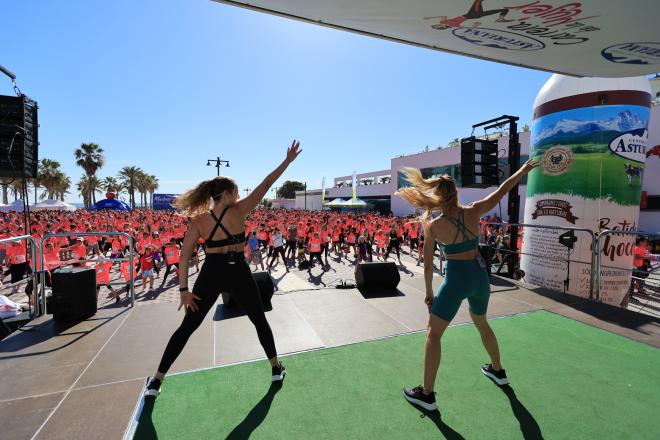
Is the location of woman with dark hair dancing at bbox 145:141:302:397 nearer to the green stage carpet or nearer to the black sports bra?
the black sports bra

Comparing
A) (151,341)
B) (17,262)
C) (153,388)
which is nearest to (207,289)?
(153,388)

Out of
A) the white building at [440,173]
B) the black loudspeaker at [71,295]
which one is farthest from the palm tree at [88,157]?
the black loudspeaker at [71,295]

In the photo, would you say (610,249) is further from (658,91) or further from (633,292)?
(658,91)

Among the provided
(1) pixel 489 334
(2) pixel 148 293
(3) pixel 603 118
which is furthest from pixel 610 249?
(2) pixel 148 293

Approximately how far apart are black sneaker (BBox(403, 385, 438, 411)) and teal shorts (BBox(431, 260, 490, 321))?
68cm

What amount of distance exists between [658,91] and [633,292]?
18744 millimetres

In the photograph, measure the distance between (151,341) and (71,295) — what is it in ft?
5.10

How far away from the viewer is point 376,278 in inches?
239

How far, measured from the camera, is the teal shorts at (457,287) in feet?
8.41

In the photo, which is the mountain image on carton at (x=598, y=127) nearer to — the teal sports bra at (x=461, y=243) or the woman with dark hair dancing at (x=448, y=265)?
the woman with dark hair dancing at (x=448, y=265)

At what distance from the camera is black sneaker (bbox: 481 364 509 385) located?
9.62ft

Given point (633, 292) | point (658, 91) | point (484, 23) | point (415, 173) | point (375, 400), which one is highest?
point (658, 91)

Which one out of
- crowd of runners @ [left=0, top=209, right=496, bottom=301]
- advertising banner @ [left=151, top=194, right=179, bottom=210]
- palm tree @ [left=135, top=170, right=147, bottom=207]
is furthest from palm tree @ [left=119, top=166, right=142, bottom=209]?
crowd of runners @ [left=0, top=209, right=496, bottom=301]

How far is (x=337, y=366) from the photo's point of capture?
331 centimetres
